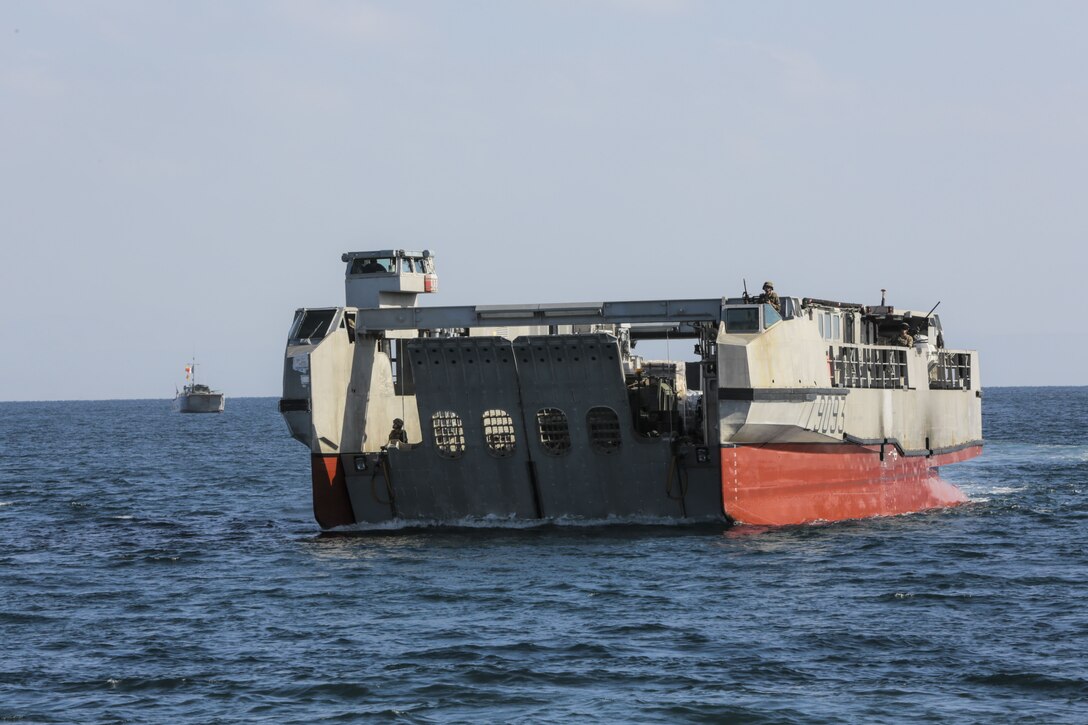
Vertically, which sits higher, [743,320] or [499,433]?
[743,320]

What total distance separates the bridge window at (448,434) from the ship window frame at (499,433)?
0.62m

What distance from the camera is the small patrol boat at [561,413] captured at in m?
30.9

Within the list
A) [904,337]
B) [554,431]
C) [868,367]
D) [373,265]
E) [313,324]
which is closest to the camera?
[554,431]

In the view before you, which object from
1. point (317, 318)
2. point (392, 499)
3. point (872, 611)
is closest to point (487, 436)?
point (392, 499)

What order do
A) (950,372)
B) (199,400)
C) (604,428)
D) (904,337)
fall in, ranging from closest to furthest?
(604,428)
(904,337)
(950,372)
(199,400)

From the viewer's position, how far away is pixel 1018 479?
51656 mm

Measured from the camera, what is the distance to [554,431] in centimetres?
3209

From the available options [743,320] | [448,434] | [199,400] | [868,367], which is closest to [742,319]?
[743,320]

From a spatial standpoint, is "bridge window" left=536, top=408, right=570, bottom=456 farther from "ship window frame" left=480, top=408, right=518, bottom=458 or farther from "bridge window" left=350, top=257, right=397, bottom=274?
"bridge window" left=350, top=257, right=397, bottom=274

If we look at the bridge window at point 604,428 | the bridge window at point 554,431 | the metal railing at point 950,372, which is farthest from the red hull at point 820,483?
the metal railing at point 950,372

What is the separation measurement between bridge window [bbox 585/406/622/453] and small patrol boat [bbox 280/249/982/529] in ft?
0.16

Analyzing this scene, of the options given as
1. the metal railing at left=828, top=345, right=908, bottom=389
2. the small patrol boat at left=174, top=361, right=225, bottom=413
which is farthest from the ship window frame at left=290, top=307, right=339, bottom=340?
the small patrol boat at left=174, top=361, right=225, bottom=413

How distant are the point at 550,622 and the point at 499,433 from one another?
34.6ft

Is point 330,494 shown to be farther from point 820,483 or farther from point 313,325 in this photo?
point 820,483
